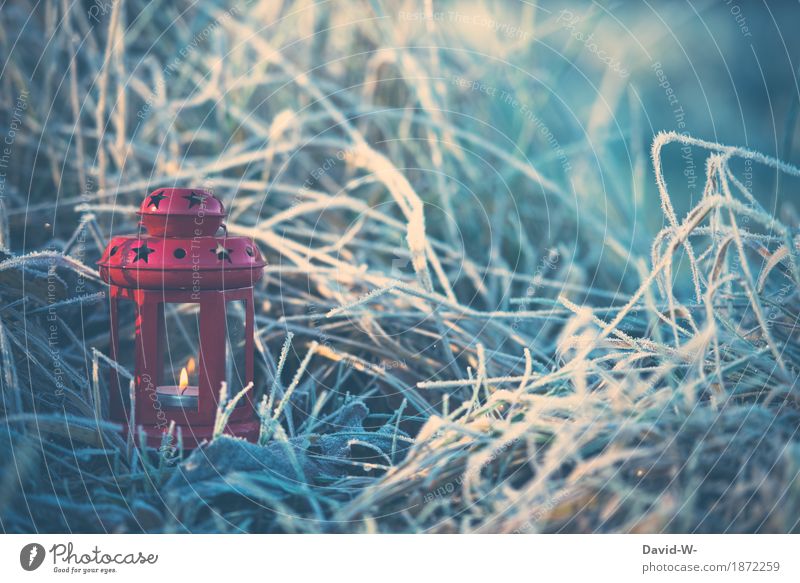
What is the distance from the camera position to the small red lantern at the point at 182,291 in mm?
1674

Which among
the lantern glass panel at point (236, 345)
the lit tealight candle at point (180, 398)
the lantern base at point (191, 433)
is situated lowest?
the lantern base at point (191, 433)

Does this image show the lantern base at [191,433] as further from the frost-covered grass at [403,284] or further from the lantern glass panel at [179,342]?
the lantern glass panel at [179,342]

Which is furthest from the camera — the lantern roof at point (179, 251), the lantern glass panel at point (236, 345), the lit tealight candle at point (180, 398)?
the lantern glass panel at point (236, 345)

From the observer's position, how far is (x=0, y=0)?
6.78ft

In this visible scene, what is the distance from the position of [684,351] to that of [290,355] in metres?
0.87

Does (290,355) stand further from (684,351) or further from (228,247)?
(684,351)

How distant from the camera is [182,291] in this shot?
169 centimetres

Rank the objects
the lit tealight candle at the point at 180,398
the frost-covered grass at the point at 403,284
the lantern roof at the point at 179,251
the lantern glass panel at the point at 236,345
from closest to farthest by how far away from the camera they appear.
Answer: the frost-covered grass at the point at 403,284, the lantern roof at the point at 179,251, the lit tealight candle at the point at 180,398, the lantern glass panel at the point at 236,345

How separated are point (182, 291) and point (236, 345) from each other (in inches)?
16.5

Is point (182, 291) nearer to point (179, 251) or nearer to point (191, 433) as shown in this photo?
point (179, 251)
